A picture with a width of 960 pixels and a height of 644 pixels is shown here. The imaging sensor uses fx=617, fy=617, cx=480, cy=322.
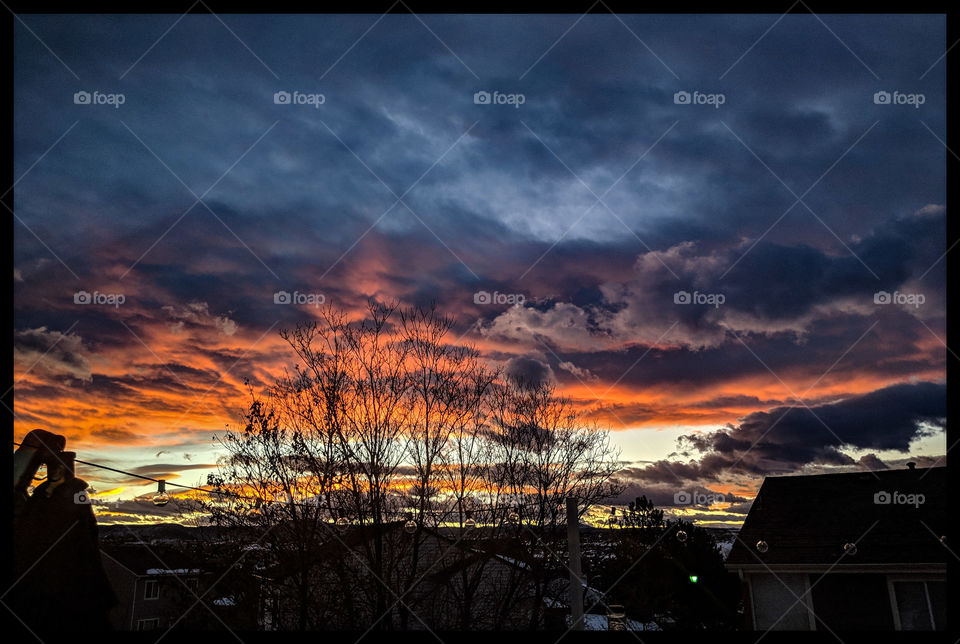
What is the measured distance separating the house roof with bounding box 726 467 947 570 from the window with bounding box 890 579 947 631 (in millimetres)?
408

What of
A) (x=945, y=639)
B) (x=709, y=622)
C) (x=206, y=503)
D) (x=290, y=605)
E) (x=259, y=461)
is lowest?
(x=709, y=622)

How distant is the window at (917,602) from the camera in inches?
416

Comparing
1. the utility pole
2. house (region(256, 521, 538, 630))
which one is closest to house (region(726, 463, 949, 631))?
house (region(256, 521, 538, 630))

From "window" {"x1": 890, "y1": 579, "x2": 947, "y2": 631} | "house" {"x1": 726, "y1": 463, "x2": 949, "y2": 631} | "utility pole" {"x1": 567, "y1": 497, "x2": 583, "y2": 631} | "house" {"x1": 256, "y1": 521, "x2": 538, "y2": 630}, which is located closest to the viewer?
"utility pole" {"x1": 567, "y1": 497, "x2": 583, "y2": 631}

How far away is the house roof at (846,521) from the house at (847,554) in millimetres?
19

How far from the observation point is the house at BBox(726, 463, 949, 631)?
35.7ft

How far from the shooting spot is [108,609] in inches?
185

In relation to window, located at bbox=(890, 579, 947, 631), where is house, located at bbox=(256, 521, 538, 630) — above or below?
above

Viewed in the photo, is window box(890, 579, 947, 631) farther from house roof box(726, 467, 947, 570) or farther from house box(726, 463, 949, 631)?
house roof box(726, 467, 947, 570)

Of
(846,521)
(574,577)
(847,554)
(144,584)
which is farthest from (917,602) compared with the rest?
(144,584)

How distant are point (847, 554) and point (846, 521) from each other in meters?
1.57

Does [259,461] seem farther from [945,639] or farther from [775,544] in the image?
[775,544]
